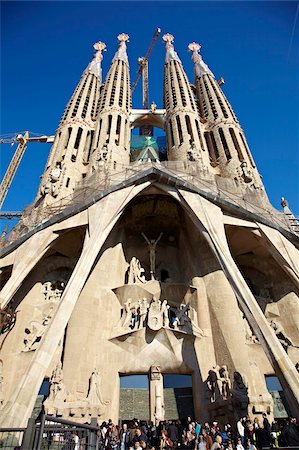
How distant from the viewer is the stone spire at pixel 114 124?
19.5 meters

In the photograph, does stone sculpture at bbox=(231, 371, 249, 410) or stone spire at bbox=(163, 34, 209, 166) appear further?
stone spire at bbox=(163, 34, 209, 166)

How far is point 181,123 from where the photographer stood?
2239cm

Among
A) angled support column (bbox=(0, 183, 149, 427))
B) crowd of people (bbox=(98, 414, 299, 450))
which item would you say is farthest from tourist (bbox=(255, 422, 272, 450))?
angled support column (bbox=(0, 183, 149, 427))

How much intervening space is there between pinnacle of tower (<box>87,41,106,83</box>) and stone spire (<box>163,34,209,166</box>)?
6.51 metres

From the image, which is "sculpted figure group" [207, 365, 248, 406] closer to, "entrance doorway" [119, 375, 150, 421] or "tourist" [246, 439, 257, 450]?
"entrance doorway" [119, 375, 150, 421]

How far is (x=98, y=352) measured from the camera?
38.9 feet

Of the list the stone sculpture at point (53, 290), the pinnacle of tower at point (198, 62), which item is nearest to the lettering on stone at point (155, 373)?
the stone sculpture at point (53, 290)

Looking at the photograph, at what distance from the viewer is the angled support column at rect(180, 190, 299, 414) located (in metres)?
7.53

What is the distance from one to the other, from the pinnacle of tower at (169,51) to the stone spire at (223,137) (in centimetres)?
474

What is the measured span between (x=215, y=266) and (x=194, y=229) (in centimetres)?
219

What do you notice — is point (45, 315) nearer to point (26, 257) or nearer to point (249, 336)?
point (26, 257)

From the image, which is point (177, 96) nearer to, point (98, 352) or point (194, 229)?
point (194, 229)

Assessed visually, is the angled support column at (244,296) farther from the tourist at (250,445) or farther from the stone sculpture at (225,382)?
the stone sculpture at (225,382)

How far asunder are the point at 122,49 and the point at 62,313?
1287 inches
